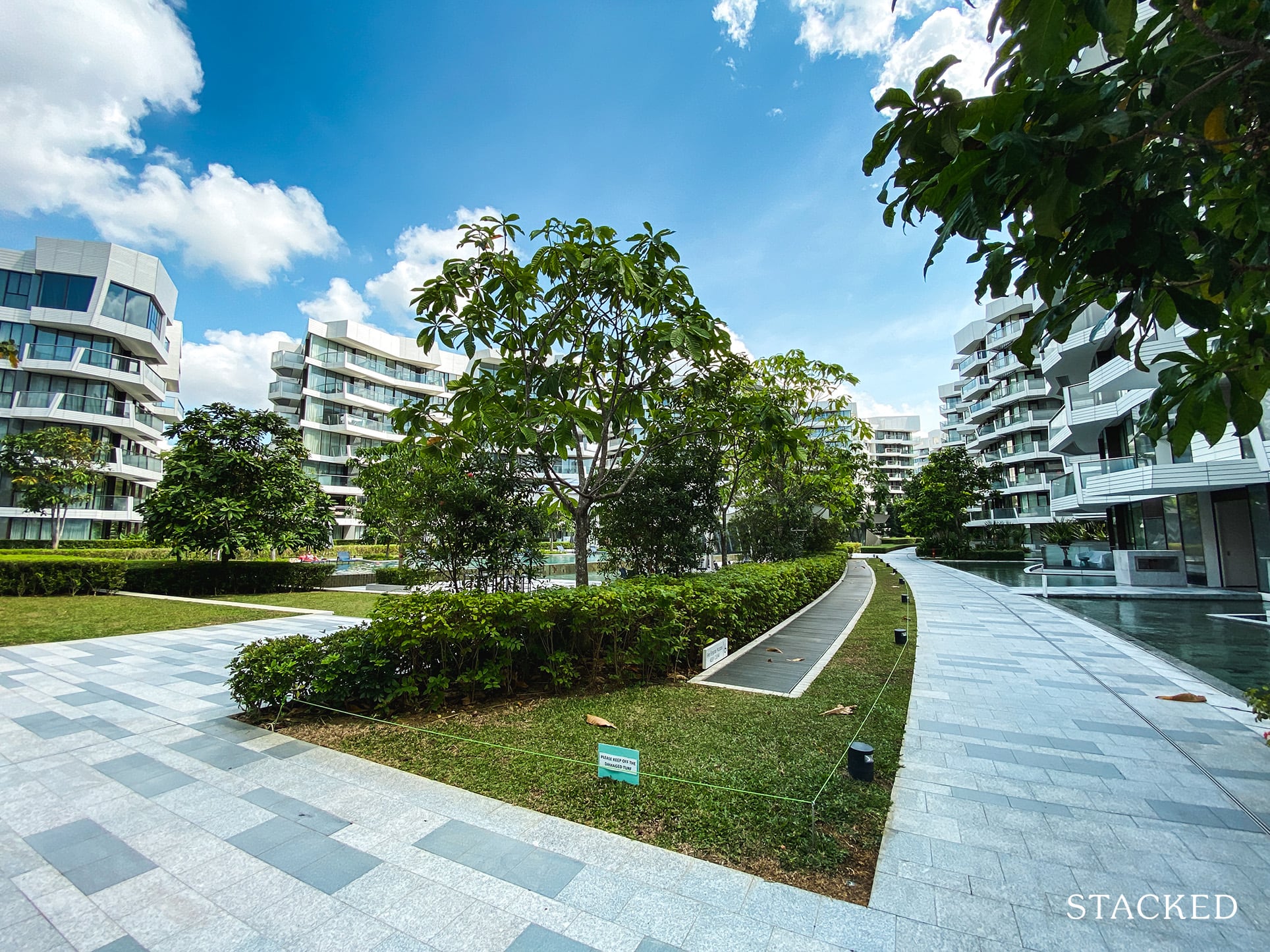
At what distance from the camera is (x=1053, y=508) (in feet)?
84.0

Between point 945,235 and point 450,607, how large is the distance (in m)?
4.97

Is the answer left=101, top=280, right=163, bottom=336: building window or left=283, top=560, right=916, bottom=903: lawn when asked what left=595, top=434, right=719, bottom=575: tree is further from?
left=101, top=280, right=163, bottom=336: building window

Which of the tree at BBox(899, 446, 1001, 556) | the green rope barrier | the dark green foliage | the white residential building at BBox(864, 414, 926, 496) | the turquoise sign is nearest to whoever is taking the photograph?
the green rope barrier

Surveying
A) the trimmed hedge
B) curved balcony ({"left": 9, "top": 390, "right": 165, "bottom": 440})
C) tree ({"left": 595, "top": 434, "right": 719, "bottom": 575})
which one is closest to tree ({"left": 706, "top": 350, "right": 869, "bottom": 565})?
tree ({"left": 595, "top": 434, "right": 719, "bottom": 575})

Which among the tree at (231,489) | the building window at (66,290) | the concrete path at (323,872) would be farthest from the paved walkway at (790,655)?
the building window at (66,290)

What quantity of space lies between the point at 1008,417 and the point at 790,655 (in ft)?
150

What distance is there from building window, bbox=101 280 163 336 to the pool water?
40.6 meters

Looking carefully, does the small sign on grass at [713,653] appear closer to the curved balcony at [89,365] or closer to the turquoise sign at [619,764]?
the turquoise sign at [619,764]

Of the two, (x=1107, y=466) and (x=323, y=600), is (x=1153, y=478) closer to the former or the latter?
(x=1107, y=466)

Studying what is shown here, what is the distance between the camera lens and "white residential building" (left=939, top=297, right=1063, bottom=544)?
130 ft

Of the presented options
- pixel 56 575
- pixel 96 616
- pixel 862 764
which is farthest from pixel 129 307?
pixel 862 764

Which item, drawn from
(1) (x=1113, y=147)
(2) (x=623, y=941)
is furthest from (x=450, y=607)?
(1) (x=1113, y=147)

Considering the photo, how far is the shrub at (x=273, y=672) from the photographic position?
482 cm

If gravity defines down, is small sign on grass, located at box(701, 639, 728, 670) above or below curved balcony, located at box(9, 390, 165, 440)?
below
